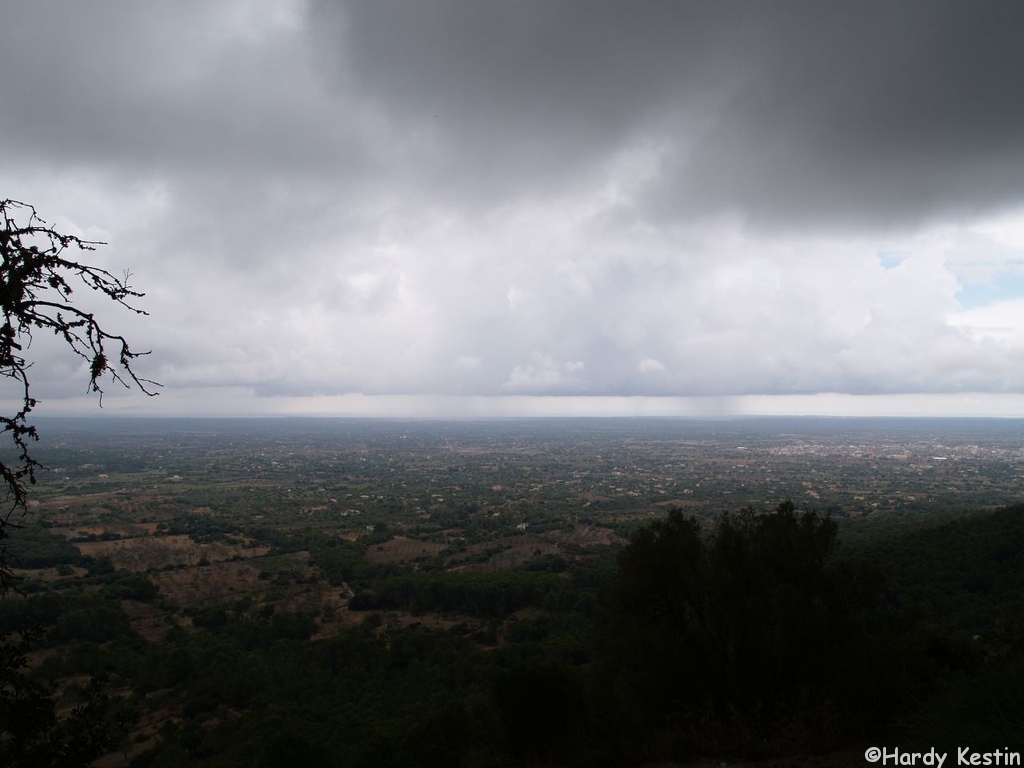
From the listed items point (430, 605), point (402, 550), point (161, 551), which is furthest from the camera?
point (402, 550)

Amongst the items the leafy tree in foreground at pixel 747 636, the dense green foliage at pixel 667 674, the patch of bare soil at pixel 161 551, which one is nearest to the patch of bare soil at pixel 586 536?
the dense green foliage at pixel 667 674

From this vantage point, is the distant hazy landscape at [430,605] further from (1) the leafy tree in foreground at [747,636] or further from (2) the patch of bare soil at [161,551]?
(2) the patch of bare soil at [161,551]

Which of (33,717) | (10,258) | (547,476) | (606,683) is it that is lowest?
(547,476)

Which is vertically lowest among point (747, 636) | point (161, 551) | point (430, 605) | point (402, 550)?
point (402, 550)

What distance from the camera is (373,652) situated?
28.2 m

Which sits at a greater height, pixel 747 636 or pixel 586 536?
pixel 747 636

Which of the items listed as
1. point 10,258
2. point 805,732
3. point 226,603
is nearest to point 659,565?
point 805,732

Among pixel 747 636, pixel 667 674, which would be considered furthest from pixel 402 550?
pixel 747 636

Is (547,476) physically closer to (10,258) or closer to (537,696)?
(537,696)

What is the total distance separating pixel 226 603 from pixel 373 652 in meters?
19.4

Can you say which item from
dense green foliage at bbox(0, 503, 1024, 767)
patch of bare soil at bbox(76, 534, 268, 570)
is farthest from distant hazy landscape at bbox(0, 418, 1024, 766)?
patch of bare soil at bbox(76, 534, 268, 570)

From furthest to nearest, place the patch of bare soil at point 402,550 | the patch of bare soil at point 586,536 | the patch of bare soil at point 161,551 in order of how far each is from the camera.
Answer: the patch of bare soil at point 586,536
the patch of bare soil at point 402,550
the patch of bare soil at point 161,551

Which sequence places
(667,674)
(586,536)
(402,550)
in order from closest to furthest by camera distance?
(667,674) → (402,550) → (586,536)

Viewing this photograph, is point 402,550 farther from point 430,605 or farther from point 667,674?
point 667,674
